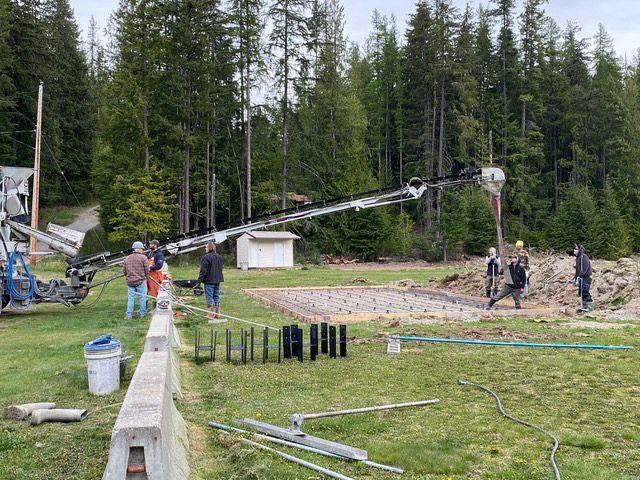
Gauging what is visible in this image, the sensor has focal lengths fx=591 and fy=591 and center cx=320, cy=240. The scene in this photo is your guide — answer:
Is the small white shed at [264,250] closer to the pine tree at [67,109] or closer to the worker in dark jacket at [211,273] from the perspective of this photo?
the worker in dark jacket at [211,273]

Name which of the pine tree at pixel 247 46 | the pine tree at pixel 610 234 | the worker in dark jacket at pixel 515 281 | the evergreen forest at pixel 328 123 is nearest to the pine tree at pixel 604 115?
the evergreen forest at pixel 328 123

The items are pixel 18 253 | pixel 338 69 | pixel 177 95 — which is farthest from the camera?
pixel 338 69

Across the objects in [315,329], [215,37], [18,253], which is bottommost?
[315,329]

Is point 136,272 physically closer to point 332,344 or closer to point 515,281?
point 332,344

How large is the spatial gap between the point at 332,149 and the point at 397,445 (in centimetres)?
4373

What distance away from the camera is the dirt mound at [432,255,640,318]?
15545 mm

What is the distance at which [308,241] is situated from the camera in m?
43.5

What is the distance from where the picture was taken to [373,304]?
16531mm

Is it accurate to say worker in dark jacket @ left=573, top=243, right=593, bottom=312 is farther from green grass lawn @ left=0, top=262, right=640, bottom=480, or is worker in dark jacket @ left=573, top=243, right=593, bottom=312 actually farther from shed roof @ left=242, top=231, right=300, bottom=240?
shed roof @ left=242, top=231, right=300, bottom=240

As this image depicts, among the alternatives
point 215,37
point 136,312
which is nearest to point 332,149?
point 215,37

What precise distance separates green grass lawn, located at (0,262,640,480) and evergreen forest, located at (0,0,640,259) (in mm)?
29487

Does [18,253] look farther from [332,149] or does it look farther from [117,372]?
[332,149]

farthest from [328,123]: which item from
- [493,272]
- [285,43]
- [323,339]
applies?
[323,339]

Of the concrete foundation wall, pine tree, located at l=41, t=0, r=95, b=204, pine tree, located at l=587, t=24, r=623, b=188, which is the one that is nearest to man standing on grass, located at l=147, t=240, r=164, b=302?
the concrete foundation wall
